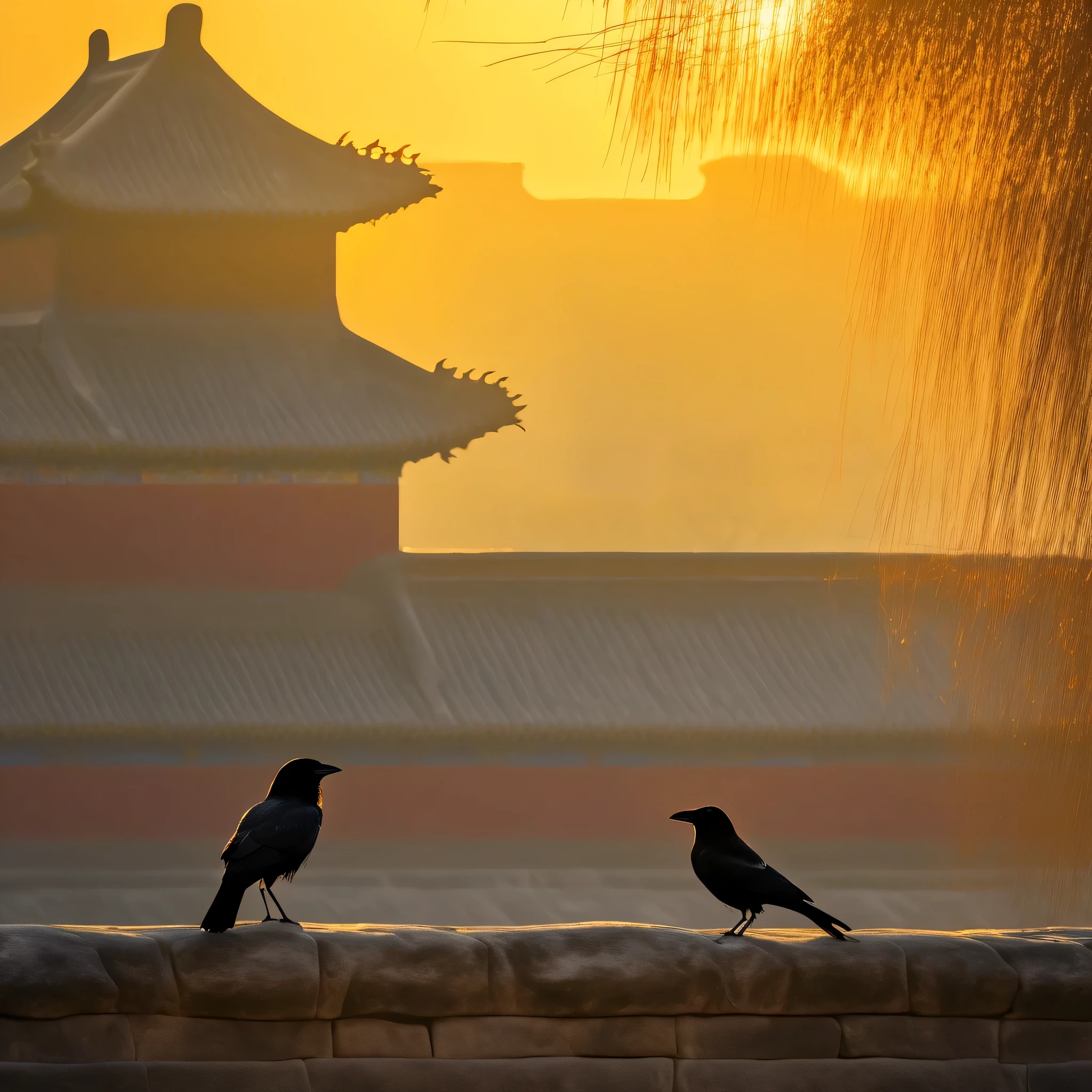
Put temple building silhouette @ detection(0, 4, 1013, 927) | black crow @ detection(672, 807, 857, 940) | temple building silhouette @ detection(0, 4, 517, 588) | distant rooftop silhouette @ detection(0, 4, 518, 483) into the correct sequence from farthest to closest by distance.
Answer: distant rooftop silhouette @ detection(0, 4, 518, 483) → temple building silhouette @ detection(0, 4, 517, 588) → temple building silhouette @ detection(0, 4, 1013, 927) → black crow @ detection(672, 807, 857, 940)

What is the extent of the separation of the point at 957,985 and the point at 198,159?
1250 centimetres

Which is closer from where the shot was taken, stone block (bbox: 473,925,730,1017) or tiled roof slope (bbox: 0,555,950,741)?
stone block (bbox: 473,925,730,1017)

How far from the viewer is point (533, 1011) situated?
2.68 metres

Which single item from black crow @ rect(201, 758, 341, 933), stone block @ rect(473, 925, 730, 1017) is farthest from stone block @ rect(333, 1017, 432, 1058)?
black crow @ rect(201, 758, 341, 933)

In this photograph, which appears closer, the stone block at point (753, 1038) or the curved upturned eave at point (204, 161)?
the stone block at point (753, 1038)

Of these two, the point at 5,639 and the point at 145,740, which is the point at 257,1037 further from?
the point at 5,639

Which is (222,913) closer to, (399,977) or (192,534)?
(399,977)

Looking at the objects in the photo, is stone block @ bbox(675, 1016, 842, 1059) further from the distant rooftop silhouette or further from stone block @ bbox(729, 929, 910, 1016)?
the distant rooftop silhouette

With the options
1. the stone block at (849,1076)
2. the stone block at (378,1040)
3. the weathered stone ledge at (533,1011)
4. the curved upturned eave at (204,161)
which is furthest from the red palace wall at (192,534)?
the stone block at (849,1076)

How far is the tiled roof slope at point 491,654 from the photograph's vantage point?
11727 millimetres

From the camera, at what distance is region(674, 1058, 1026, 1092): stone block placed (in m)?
2.66

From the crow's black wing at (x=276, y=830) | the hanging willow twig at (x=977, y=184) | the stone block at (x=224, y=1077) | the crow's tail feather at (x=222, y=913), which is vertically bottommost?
the stone block at (x=224, y=1077)

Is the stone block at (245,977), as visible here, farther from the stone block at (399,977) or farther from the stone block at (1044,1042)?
the stone block at (1044,1042)

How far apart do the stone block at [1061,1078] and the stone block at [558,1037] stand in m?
0.78
